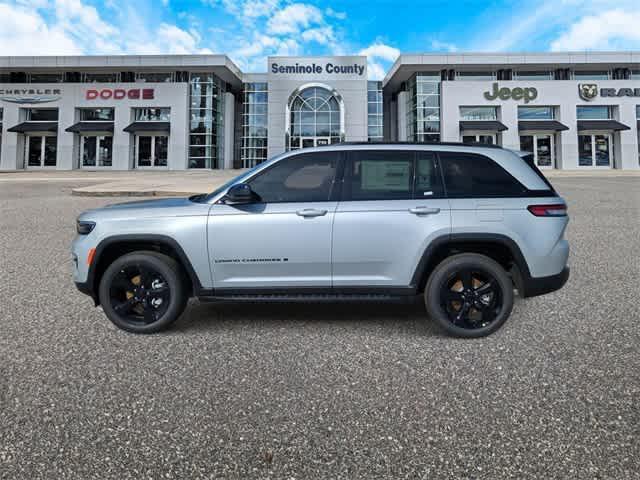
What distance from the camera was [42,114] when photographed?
44438 mm

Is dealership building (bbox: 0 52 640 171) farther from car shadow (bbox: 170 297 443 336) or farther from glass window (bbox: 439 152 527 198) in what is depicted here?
glass window (bbox: 439 152 527 198)

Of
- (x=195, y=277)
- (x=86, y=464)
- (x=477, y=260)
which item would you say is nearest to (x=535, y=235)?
(x=477, y=260)

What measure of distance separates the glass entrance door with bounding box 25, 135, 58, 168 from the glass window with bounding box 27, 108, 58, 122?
1.75 metres

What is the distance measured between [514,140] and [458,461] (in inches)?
1804

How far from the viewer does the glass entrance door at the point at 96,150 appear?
43.4 metres

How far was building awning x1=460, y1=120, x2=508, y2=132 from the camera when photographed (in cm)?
4172

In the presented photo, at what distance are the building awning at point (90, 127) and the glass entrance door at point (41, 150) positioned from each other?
3.04m

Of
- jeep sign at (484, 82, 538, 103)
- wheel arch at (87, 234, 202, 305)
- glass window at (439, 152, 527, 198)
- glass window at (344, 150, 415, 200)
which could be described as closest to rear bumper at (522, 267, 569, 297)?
glass window at (439, 152, 527, 198)

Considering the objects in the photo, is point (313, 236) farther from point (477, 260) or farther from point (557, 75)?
point (557, 75)

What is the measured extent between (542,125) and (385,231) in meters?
45.4

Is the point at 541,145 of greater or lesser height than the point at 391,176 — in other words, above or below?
above

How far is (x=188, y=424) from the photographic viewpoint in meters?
2.50

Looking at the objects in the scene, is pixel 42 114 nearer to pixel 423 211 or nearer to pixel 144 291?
pixel 144 291

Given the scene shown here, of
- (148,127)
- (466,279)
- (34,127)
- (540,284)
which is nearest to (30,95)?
(34,127)
